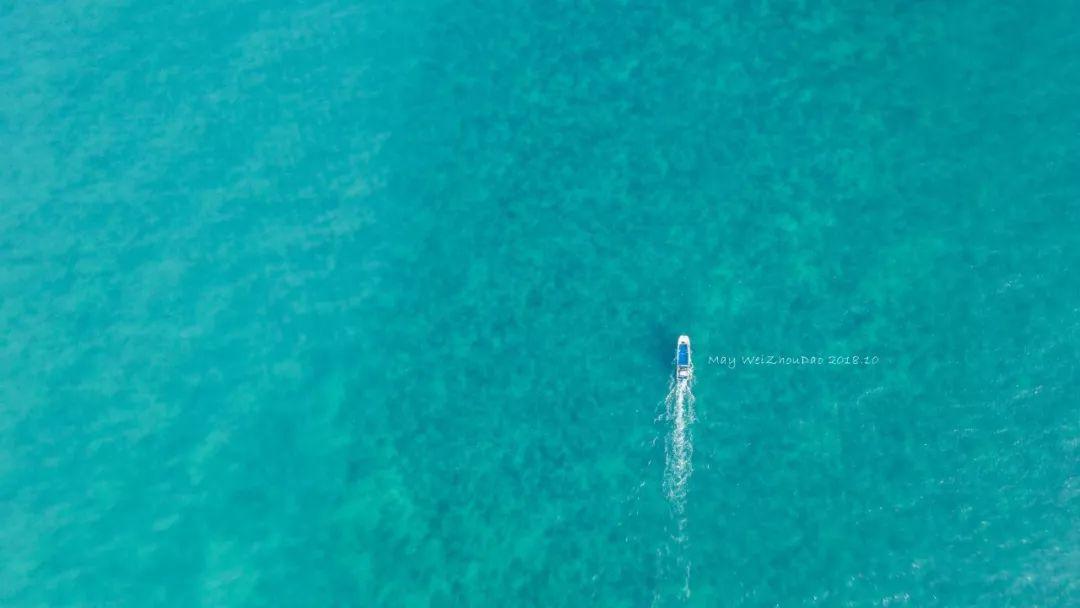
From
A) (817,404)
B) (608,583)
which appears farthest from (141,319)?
(817,404)

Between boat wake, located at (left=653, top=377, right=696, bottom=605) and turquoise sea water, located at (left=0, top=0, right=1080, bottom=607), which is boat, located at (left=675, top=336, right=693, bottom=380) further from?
turquoise sea water, located at (left=0, top=0, right=1080, bottom=607)

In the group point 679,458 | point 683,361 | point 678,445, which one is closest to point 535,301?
point 683,361

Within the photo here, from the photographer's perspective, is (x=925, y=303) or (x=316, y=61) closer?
(x=925, y=303)

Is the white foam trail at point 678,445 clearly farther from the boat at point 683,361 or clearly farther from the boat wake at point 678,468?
the boat at point 683,361

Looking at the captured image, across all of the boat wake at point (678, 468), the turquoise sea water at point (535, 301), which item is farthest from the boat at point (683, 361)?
the turquoise sea water at point (535, 301)

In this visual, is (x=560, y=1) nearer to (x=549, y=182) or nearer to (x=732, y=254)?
(x=549, y=182)

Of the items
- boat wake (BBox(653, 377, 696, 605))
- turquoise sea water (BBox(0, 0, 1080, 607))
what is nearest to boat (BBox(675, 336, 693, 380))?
boat wake (BBox(653, 377, 696, 605))
